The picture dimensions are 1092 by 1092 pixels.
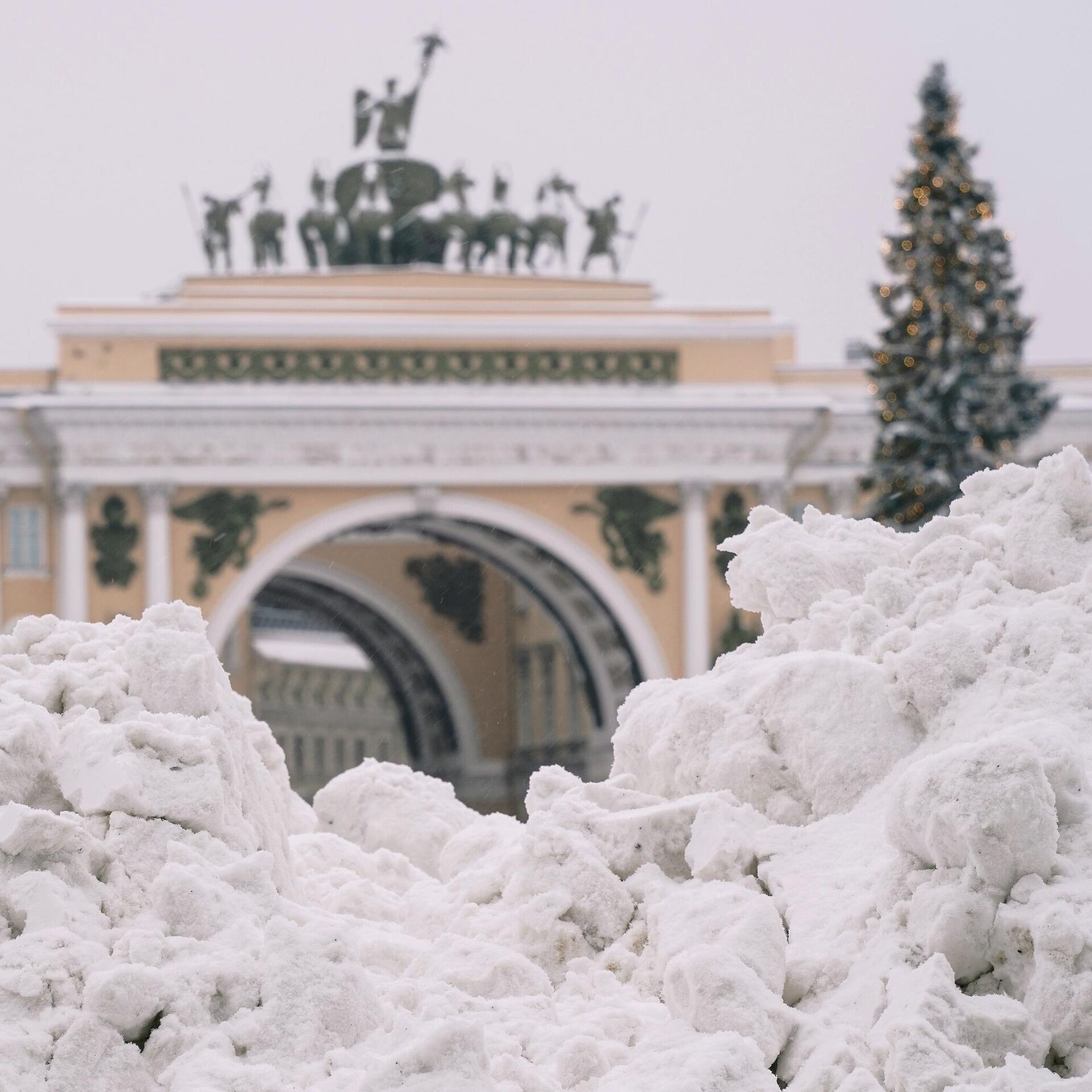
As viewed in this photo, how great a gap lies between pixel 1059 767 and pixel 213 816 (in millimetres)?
1276

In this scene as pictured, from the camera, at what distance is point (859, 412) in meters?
22.9

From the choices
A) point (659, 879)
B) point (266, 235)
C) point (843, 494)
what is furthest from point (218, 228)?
point (659, 879)

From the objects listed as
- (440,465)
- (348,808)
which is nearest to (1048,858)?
(348,808)

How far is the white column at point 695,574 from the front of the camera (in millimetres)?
21938

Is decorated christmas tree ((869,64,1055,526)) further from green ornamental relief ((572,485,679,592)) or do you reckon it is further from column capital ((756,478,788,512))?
green ornamental relief ((572,485,679,592))

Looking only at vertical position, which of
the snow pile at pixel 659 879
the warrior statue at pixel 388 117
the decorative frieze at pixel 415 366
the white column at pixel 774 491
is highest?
the warrior statue at pixel 388 117

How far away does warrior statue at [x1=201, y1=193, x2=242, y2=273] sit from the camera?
23.3 m

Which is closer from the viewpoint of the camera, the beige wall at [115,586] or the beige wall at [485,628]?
the beige wall at [115,586]

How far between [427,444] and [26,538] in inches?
153

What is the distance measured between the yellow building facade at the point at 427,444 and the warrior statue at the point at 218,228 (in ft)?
2.88

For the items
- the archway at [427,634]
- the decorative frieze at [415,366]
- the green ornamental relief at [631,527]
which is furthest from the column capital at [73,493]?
the green ornamental relief at [631,527]

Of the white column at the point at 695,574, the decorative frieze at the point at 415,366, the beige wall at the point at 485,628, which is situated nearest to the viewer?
the decorative frieze at the point at 415,366

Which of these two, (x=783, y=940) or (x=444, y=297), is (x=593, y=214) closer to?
(x=444, y=297)

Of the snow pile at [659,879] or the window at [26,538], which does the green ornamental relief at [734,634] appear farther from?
the snow pile at [659,879]
